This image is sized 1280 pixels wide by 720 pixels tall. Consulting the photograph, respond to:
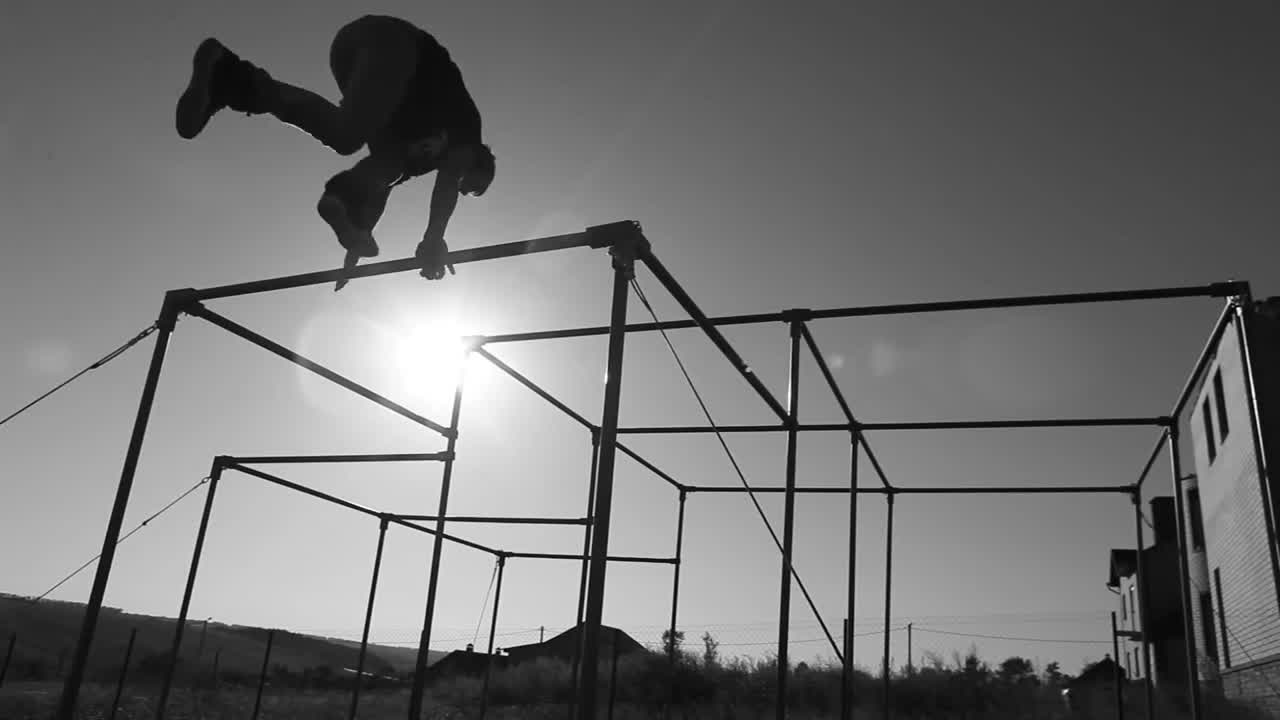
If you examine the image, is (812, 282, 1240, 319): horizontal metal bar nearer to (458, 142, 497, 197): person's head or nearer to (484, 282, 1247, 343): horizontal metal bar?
(484, 282, 1247, 343): horizontal metal bar

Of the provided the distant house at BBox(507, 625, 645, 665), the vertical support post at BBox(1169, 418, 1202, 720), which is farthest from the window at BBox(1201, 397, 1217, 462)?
the distant house at BBox(507, 625, 645, 665)

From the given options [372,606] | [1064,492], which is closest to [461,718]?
[372,606]

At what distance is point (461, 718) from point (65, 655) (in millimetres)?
13252

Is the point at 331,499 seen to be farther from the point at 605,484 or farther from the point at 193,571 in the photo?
the point at 605,484

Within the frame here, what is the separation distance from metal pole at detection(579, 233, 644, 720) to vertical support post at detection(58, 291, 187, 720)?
81.4 inches

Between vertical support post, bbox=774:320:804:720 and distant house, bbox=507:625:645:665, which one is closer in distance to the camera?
vertical support post, bbox=774:320:804:720

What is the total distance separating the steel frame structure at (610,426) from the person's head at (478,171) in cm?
28

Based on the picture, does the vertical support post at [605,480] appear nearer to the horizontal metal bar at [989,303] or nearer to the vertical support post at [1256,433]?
the horizontal metal bar at [989,303]

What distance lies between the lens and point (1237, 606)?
496 inches

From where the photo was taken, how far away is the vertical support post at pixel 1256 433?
378 cm

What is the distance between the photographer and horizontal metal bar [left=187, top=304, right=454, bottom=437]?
3.98 meters

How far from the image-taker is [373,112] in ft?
9.67

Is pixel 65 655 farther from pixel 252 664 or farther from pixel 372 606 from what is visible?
pixel 372 606

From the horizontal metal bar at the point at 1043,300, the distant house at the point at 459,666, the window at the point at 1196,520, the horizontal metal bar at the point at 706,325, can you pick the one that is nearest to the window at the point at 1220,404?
the window at the point at 1196,520
